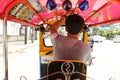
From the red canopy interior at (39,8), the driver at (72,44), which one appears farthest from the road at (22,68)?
the driver at (72,44)

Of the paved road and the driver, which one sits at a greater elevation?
the driver

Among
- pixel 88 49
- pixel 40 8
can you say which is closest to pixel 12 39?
pixel 40 8

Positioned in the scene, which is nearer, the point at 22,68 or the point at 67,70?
the point at 67,70

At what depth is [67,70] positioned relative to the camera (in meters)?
1.89

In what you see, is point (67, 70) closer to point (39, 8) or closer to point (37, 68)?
point (39, 8)

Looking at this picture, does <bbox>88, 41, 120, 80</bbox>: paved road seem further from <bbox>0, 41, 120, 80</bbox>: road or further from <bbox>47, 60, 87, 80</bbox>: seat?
<bbox>47, 60, 87, 80</bbox>: seat

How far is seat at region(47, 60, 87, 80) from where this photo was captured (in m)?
1.88

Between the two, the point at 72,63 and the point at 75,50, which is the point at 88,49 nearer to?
the point at 75,50

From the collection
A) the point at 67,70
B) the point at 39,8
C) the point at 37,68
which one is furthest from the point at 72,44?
the point at 37,68

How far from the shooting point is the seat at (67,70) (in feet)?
6.17

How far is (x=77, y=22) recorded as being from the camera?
6.81 ft

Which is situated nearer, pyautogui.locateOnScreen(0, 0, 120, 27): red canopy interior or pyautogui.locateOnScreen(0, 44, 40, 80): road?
pyautogui.locateOnScreen(0, 0, 120, 27): red canopy interior

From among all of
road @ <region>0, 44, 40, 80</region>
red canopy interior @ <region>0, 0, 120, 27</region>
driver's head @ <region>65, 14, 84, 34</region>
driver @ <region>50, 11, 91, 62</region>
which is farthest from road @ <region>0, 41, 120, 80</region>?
driver's head @ <region>65, 14, 84, 34</region>

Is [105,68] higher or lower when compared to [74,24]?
lower
